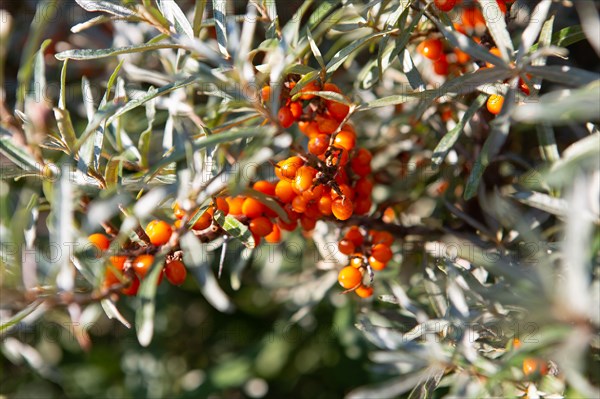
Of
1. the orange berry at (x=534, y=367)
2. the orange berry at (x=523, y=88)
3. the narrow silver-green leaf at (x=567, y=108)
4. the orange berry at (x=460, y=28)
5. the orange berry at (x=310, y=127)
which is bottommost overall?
the orange berry at (x=534, y=367)

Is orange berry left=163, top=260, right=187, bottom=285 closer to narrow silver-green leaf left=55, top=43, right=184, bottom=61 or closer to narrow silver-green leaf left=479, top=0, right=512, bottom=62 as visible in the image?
narrow silver-green leaf left=55, top=43, right=184, bottom=61

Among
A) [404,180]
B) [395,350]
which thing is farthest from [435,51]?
[395,350]

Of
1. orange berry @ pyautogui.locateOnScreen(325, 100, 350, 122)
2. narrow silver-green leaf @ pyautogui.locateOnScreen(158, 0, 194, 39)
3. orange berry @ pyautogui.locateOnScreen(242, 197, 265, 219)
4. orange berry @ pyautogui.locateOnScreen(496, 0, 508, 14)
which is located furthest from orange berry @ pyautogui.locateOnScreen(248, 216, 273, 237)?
orange berry @ pyautogui.locateOnScreen(496, 0, 508, 14)

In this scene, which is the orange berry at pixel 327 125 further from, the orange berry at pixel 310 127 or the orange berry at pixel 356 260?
the orange berry at pixel 356 260

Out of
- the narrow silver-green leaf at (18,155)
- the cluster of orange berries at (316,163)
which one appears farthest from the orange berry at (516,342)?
the narrow silver-green leaf at (18,155)

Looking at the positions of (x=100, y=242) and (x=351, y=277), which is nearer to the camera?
(x=100, y=242)

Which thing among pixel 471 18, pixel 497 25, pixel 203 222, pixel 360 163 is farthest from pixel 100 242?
pixel 471 18

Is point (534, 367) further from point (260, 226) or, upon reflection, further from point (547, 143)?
point (260, 226)
